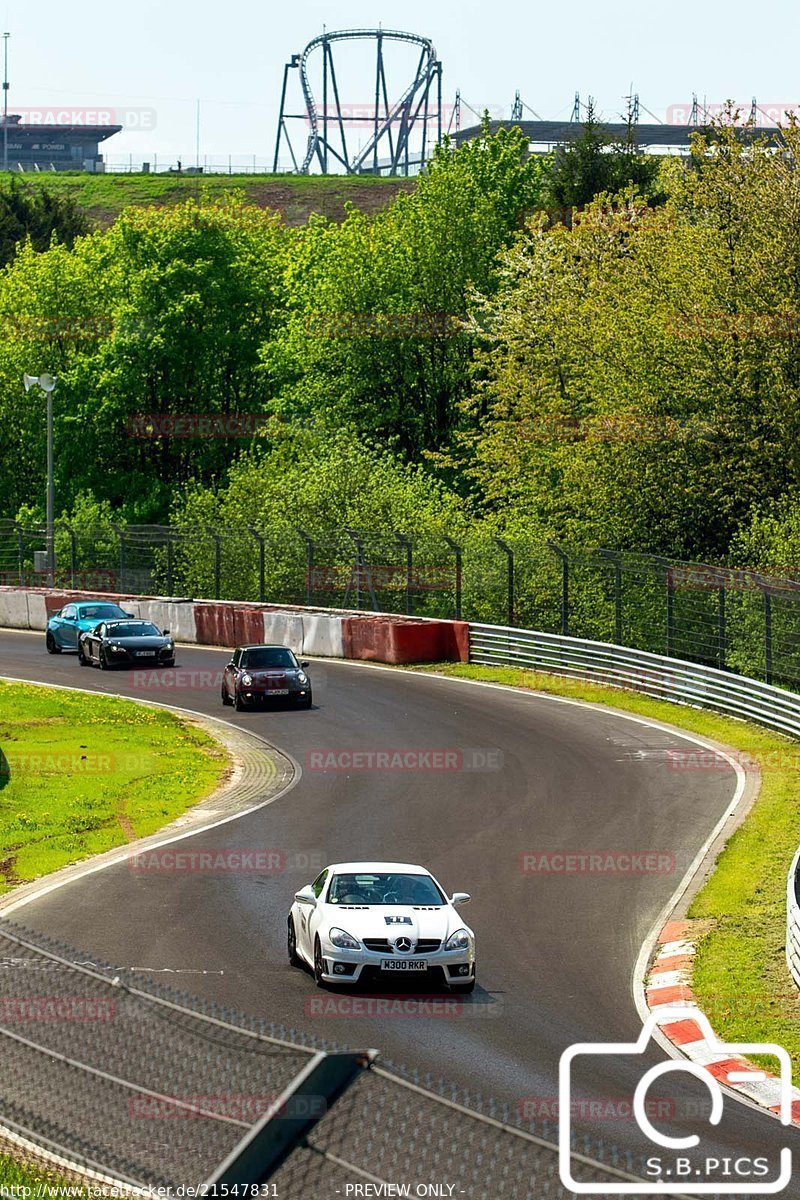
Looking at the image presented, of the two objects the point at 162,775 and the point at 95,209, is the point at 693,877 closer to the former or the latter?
the point at 162,775

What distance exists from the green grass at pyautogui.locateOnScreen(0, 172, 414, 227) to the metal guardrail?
343 ft

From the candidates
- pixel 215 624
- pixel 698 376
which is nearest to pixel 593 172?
pixel 698 376

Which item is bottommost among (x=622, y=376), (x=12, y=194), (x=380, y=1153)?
(x=380, y=1153)

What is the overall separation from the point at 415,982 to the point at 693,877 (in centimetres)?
619

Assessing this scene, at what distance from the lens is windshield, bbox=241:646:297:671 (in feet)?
118

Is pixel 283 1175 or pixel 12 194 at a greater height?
pixel 12 194

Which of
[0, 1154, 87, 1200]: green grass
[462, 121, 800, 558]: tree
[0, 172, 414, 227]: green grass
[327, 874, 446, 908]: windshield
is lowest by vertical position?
[327, 874, 446, 908]: windshield

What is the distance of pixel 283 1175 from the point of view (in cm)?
625

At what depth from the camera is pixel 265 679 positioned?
116 feet

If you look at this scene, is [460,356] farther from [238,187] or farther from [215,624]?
[238,187]

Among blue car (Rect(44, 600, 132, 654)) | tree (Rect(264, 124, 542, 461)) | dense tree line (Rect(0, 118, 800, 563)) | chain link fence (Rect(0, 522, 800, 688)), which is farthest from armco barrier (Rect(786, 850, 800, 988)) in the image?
tree (Rect(264, 124, 542, 461))

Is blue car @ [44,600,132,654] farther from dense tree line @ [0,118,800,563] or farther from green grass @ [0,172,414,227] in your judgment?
green grass @ [0,172,414,227]

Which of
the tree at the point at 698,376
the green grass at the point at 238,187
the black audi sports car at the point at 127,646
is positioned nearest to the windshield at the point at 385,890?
the black audi sports car at the point at 127,646

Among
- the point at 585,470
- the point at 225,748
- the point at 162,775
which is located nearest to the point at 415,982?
the point at 162,775
